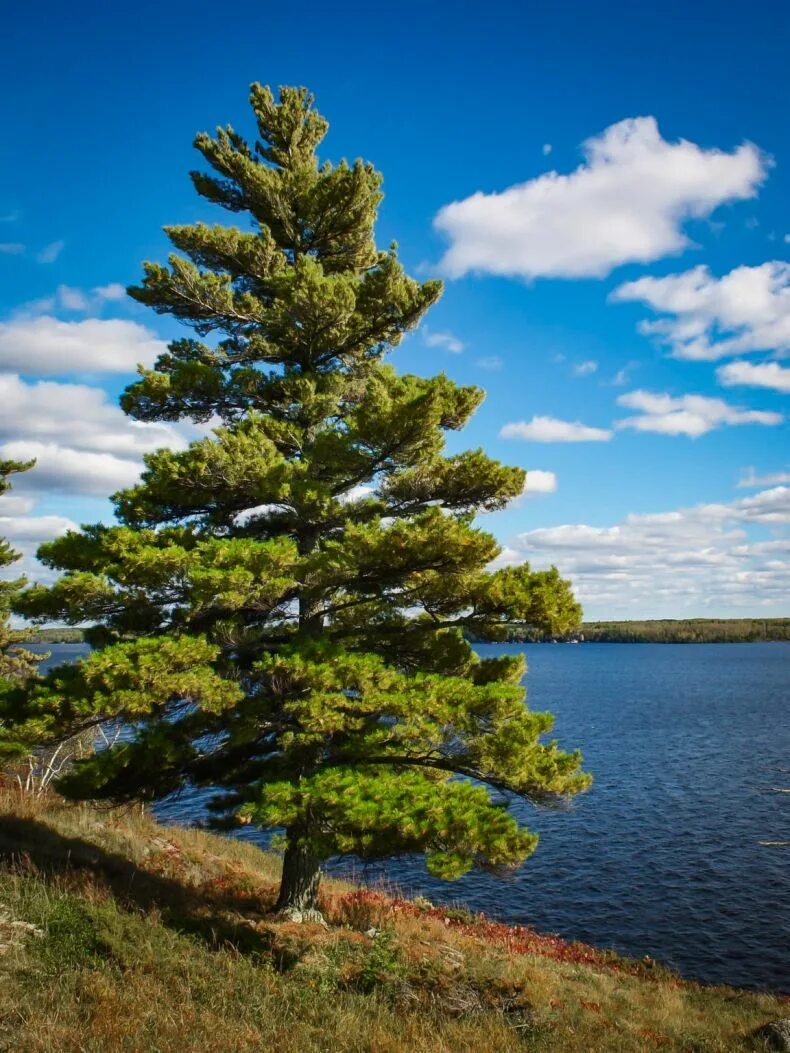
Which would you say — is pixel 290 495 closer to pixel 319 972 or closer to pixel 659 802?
pixel 319 972

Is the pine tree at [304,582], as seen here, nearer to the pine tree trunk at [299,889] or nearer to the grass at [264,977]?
the pine tree trunk at [299,889]

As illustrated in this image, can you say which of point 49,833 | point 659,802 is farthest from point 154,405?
point 659,802

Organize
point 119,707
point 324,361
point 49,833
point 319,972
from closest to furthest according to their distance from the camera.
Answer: point 119,707
point 319,972
point 324,361
point 49,833

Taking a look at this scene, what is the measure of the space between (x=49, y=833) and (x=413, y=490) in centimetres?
1252

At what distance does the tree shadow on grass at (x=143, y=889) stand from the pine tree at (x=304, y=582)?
1536mm

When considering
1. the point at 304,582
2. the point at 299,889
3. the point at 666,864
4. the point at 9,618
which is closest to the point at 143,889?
the point at 299,889

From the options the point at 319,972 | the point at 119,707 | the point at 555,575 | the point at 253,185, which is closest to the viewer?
the point at 119,707

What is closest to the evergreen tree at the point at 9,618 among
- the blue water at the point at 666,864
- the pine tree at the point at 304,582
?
the blue water at the point at 666,864

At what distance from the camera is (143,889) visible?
42.8 feet

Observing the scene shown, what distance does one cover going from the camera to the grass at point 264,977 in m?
7.35

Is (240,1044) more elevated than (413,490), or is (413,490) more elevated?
(413,490)

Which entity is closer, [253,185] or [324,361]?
[253,185]

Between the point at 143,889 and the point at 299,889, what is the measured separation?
310 cm

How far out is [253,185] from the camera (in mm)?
13477
